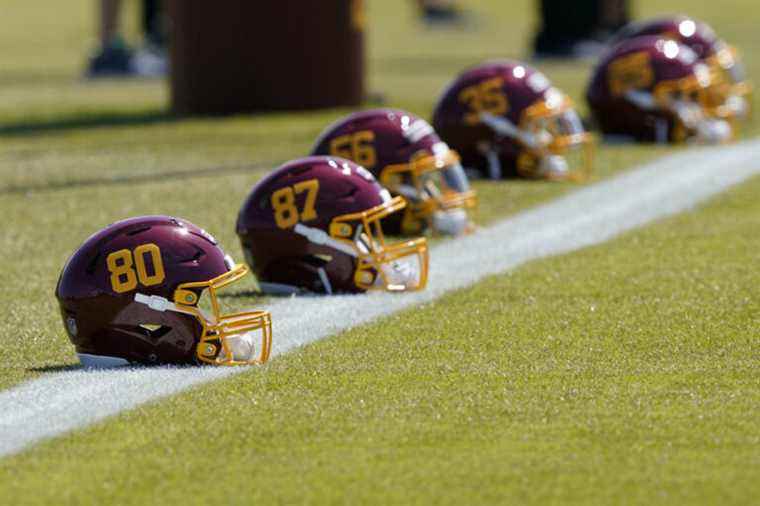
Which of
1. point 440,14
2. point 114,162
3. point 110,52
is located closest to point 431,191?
point 114,162

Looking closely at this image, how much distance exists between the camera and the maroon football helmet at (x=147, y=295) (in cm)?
511

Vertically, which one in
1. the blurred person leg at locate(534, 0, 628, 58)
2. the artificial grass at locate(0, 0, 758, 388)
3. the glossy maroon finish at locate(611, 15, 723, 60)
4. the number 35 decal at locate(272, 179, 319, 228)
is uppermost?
the number 35 decal at locate(272, 179, 319, 228)

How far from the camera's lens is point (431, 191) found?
25.9ft

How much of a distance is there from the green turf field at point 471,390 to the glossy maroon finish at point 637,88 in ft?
6.13

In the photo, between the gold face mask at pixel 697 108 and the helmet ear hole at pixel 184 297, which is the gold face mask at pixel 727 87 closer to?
the gold face mask at pixel 697 108

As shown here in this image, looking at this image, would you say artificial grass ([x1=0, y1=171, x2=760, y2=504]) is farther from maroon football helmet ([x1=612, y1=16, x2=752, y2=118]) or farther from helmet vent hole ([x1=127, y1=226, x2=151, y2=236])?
maroon football helmet ([x1=612, y1=16, x2=752, y2=118])

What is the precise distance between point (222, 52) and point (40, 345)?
7.46 m

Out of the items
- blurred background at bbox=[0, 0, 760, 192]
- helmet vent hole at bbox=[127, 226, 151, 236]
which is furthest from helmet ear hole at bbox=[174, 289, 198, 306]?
blurred background at bbox=[0, 0, 760, 192]

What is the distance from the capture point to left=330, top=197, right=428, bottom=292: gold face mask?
6301mm

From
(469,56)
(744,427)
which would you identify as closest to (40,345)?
(744,427)

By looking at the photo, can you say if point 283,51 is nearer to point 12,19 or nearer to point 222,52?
point 222,52

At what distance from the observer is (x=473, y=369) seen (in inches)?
202

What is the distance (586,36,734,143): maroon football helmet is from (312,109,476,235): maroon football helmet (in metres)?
3.55

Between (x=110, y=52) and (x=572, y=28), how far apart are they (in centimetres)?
533
